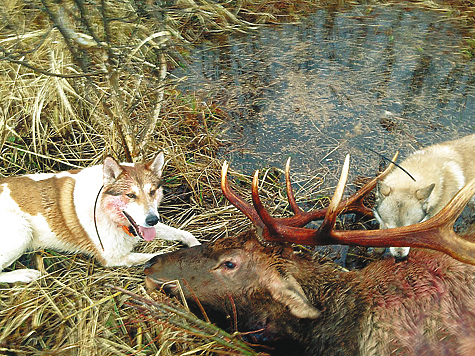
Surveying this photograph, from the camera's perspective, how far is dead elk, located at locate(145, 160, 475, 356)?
224 cm

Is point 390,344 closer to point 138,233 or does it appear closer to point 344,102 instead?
point 138,233

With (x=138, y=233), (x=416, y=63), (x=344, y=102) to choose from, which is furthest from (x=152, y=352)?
(x=416, y=63)

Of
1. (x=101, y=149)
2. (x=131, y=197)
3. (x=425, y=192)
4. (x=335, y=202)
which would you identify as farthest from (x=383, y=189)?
(x=101, y=149)

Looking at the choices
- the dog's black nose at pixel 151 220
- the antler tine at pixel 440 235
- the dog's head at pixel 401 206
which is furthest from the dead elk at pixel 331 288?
the dog's head at pixel 401 206

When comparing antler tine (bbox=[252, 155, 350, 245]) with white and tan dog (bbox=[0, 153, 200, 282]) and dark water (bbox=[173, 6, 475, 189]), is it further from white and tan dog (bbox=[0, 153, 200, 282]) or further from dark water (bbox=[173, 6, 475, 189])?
dark water (bbox=[173, 6, 475, 189])

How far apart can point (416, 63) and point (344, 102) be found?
4.68 ft

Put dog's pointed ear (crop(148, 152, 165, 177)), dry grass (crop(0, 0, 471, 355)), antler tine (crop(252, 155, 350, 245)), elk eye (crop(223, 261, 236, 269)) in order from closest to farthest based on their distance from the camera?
antler tine (crop(252, 155, 350, 245)) < elk eye (crop(223, 261, 236, 269)) < dry grass (crop(0, 0, 471, 355)) < dog's pointed ear (crop(148, 152, 165, 177))

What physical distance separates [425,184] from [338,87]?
213 cm

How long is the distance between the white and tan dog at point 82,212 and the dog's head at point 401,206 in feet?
5.96

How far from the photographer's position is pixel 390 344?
2297 mm

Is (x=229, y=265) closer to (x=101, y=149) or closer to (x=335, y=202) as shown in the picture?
(x=335, y=202)

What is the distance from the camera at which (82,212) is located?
334 centimetres

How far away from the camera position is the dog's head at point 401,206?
3096mm

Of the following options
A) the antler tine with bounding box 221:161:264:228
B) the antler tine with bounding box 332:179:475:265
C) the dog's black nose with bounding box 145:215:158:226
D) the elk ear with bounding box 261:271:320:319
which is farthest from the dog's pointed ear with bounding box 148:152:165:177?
the antler tine with bounding box 332:179:475:265
